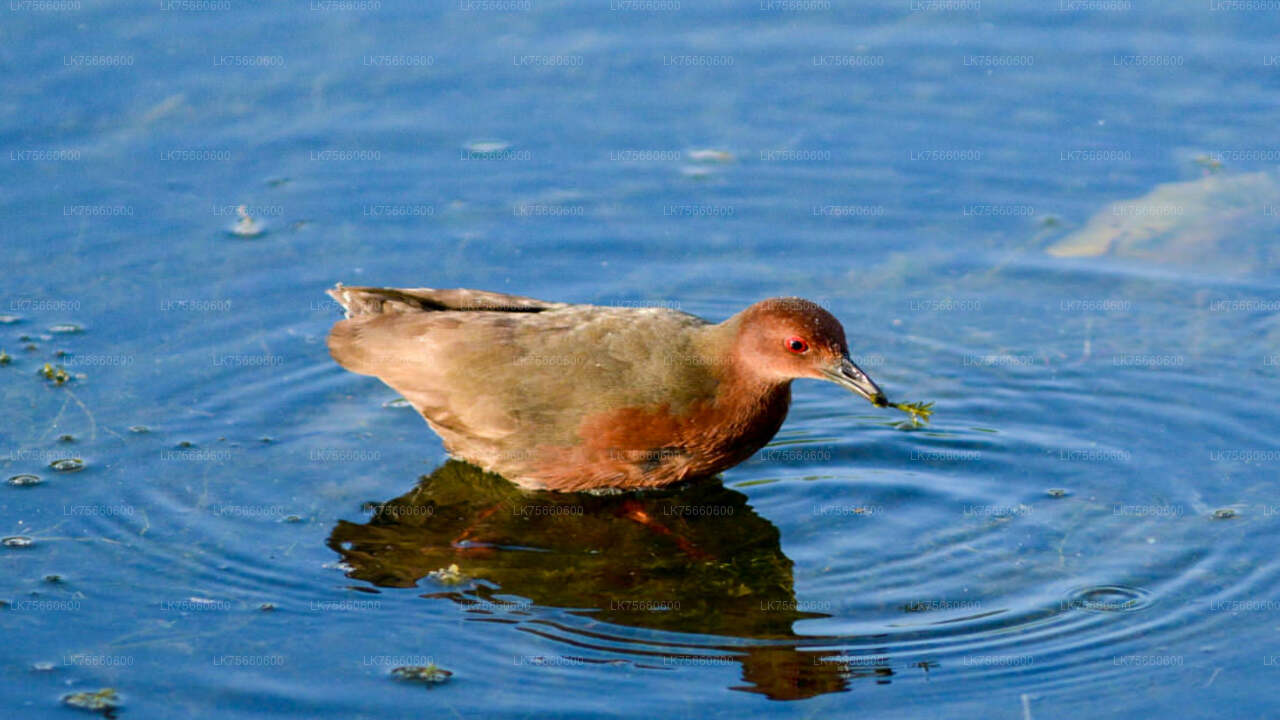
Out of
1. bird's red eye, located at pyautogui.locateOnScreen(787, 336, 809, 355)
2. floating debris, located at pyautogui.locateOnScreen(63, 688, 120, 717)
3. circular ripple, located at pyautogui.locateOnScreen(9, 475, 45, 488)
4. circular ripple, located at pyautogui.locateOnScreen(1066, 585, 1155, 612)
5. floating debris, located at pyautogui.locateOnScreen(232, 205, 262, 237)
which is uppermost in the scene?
bird's red eye, located at pyautogui.locateOnScreen(787, 336, 809, 355)

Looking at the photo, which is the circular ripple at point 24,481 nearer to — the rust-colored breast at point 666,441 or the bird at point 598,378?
the bird at point 598,378

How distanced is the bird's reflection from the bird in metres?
0.20

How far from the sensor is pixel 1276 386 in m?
Result: 8.99

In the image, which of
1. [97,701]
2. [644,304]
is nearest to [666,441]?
[644,304]

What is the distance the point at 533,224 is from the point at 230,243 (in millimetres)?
2013

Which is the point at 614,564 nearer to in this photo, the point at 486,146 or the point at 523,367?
the point at 523,367

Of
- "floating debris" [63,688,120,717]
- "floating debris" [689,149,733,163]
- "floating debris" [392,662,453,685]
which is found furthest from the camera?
"floating debris" [689,149,733,163]

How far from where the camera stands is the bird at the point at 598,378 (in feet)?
26.1

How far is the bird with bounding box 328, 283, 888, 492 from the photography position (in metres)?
7.94

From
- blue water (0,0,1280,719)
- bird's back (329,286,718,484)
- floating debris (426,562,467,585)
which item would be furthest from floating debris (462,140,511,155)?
floating debris (426,562,467,585)

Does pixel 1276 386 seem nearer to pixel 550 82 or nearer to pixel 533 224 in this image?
pixel 533 224

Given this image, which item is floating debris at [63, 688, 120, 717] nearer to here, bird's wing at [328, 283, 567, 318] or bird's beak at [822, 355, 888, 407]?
bird's wing at [328, 283, 567, 318]

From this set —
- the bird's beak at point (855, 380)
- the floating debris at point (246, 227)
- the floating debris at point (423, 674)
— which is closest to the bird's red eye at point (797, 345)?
the bird's beak at point (855, 380)

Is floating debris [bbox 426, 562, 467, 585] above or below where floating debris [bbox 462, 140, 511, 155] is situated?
below
